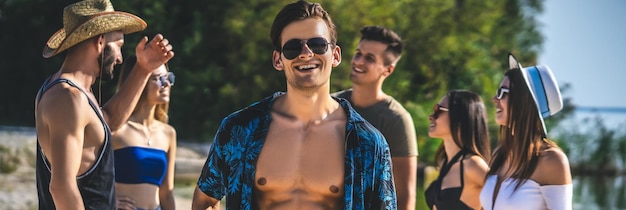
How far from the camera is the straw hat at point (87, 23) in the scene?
4.17 metres

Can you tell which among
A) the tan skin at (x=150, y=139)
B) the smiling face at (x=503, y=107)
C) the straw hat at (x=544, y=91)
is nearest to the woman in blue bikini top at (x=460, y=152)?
the smiling face at (x=503, y=107)

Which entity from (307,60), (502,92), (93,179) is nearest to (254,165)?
(307,60)

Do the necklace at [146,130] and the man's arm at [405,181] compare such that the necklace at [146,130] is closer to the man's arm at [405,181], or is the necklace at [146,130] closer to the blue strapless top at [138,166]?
the blue strapless top at [138,166]

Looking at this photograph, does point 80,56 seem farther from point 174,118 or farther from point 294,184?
point 174,118

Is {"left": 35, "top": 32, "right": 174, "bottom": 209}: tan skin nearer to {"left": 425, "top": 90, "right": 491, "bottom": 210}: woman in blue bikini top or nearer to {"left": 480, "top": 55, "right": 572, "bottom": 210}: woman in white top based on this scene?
{"left": 480, "top": 55, "right": 572, "bottom": 210}: woman in white top

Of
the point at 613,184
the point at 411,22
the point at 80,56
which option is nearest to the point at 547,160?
the point at 80,56

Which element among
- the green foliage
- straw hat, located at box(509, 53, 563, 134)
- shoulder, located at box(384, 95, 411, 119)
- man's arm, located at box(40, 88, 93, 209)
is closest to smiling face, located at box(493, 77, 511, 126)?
straw hat, located at box(509, 53, 563, 134)

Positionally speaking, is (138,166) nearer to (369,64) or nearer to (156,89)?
(156,89)

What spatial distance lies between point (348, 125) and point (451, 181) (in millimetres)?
2291

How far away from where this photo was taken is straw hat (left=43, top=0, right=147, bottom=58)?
4.17m

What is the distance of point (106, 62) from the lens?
4.24 metres

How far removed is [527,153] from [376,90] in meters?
1.23

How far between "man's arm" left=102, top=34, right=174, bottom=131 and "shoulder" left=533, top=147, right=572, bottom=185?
1692 millimetres

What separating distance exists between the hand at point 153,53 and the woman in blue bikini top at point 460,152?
5.98 feet
